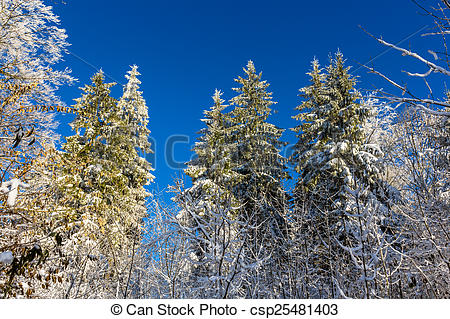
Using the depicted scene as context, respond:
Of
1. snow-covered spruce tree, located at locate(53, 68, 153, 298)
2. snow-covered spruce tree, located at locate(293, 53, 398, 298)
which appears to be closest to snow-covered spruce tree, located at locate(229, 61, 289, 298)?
snow-covered spruce tree, located at locate(293, 53, 398, 298)

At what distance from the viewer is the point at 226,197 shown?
539 cm

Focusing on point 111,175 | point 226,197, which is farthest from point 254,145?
point 226,197

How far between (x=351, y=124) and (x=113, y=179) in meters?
12.8

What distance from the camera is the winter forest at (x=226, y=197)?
471 cm

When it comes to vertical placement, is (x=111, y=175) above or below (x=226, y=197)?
above

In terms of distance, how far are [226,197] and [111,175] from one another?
876cm

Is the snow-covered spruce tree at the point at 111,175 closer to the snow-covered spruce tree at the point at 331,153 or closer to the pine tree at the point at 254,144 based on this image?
the pine tree at the point at 254,144

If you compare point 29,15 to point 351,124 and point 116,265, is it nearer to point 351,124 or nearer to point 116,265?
point 116,265

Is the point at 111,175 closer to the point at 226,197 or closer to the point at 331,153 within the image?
the point at 226,197

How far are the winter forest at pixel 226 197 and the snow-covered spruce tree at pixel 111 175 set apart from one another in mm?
87

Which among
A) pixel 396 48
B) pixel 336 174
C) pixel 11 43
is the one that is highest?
pixel 11 43
